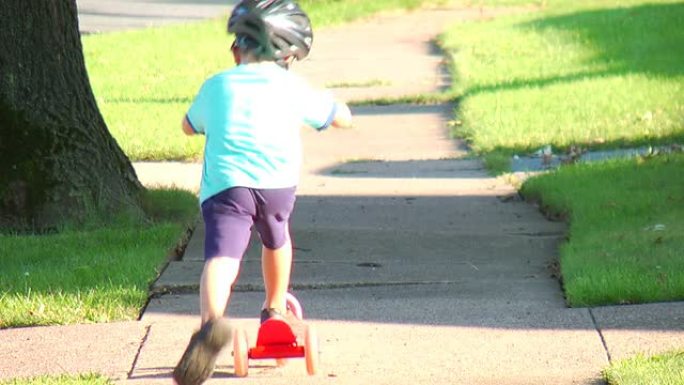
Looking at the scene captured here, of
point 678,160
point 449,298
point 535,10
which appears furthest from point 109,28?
point 449,298

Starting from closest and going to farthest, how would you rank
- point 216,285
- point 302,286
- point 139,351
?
point 216,285, point 139,351, point 302,286

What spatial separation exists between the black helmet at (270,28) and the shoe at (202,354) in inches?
42.2

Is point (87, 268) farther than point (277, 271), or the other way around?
point (87, 268)

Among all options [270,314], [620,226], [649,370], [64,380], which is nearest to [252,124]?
[270,314]

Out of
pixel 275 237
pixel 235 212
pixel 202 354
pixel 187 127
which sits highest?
pixel 187 127

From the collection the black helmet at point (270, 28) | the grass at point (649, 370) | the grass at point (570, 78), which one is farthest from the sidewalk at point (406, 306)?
the grass at point (570, 78)

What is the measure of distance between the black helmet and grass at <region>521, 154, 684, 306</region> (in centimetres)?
194

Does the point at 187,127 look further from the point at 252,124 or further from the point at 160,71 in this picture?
the point at 160,71

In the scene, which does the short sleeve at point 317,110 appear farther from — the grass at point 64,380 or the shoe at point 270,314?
the grass at point 64,380

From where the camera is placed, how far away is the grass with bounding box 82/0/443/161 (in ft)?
42.0

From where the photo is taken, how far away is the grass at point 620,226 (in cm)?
661

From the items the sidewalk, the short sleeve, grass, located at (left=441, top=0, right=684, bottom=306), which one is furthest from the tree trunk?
the short sleeve

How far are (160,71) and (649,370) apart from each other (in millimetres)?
13891

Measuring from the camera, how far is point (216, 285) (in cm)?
523
